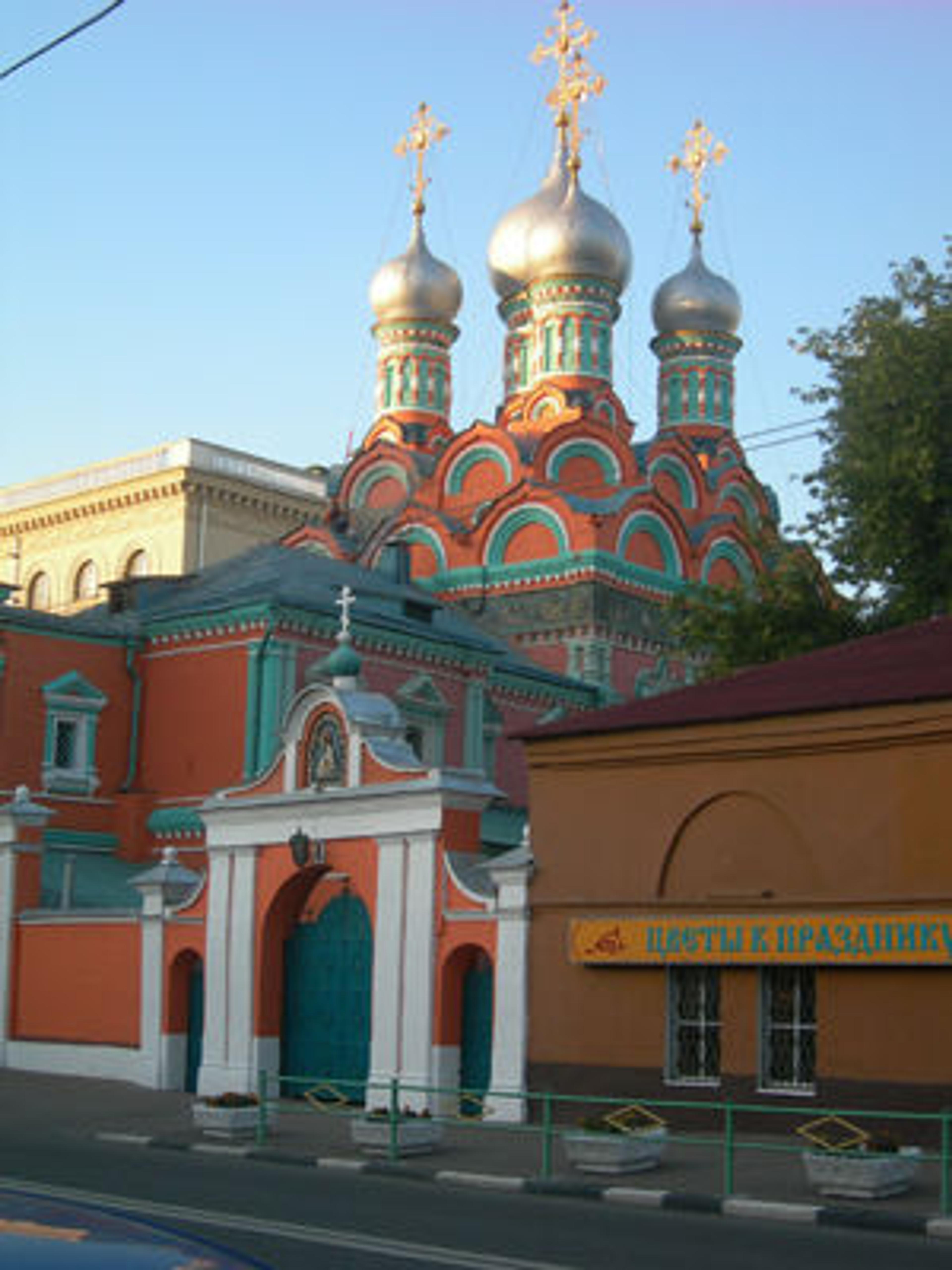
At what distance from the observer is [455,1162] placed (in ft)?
51.5

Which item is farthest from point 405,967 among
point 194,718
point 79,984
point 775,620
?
point 194,718

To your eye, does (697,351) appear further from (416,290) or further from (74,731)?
(74,731)

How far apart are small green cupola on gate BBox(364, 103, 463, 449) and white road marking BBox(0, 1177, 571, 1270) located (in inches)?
1624

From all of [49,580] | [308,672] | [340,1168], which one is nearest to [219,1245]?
[340,1168]

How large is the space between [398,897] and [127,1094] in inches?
167

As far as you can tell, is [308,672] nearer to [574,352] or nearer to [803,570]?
[803,570]

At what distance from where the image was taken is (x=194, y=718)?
99.6 ft

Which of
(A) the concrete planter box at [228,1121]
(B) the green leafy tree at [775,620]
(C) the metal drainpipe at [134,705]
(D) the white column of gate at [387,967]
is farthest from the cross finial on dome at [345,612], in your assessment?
(C) the metal drainpipe at [134,705]

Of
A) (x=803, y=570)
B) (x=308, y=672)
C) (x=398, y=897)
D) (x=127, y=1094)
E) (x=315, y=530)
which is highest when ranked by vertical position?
(x=315, y=530)

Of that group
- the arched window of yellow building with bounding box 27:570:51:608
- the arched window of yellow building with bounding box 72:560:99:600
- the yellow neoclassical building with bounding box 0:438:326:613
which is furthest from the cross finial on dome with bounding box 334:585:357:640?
the arched window of yellow building with bounding box 27:570:51:608

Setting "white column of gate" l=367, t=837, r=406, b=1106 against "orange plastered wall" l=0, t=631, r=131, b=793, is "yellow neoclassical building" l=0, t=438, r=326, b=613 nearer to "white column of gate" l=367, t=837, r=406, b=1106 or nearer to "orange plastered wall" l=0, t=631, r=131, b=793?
"orange plastered wall" l=0, t=631, r=131, b=793

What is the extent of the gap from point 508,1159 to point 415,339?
131 ft

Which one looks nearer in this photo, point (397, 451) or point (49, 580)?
point (397, 451)

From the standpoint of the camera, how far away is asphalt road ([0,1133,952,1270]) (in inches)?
394
